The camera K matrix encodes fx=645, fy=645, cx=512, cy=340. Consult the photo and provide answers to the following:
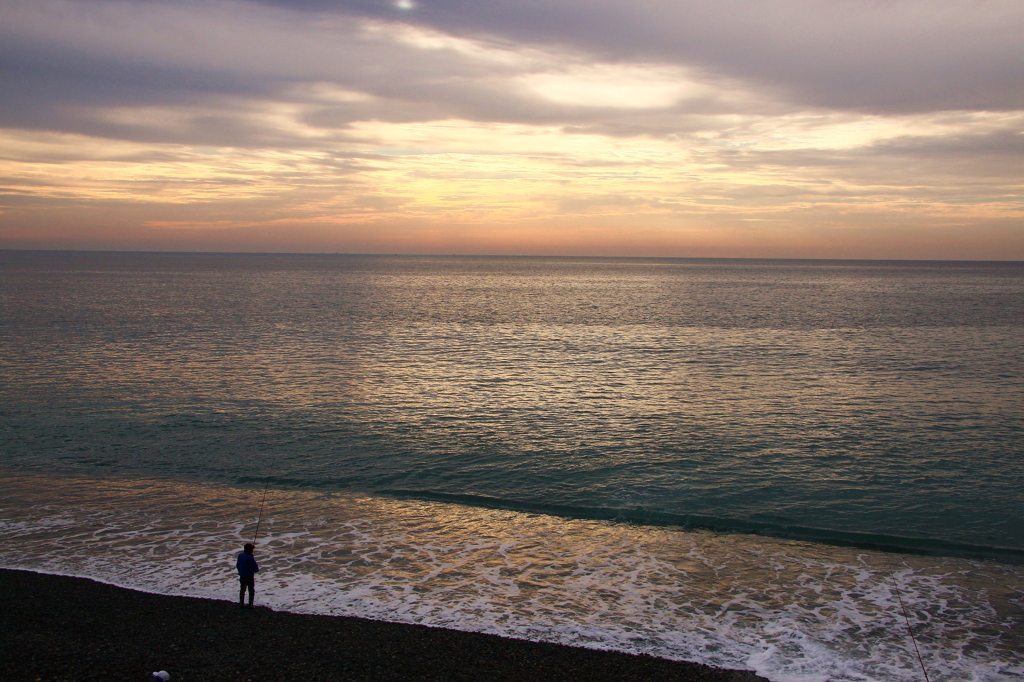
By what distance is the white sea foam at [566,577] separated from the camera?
530 inches

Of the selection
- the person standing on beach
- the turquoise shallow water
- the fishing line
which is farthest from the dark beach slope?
the turquoise shallow water

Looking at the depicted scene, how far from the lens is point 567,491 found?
22.8 metres

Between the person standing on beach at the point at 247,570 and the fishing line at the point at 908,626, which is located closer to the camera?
the fishing line at the point at 908,626

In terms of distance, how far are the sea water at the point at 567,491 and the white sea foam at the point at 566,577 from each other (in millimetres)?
83

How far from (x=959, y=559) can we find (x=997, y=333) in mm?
61071

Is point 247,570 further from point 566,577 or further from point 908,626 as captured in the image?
point 908,626

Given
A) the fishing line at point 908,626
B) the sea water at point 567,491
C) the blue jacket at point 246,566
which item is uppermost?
the blue jacket at point 246,566

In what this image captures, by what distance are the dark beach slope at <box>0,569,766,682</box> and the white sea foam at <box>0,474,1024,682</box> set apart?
0.67 meters

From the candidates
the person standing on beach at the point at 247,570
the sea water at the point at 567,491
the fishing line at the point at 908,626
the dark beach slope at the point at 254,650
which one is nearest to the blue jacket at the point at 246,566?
the person standing on beach at the point at 247,570

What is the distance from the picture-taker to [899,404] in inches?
1404

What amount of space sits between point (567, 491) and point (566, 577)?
650cm

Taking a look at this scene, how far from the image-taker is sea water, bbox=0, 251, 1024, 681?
14.6m

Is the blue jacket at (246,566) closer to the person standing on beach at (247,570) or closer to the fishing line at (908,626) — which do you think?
the person standing on beach at (247,570)

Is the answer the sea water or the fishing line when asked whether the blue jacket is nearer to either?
the sea water
